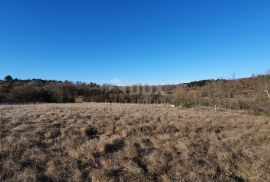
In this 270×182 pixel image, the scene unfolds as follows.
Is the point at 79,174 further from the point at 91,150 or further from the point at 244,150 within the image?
the point at 244,150

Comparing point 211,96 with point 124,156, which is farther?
point 211,96

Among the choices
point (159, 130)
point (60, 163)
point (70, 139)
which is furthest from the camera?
point (159, 130)

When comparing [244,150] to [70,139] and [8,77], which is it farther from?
[8,77]

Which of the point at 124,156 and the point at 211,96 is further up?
the point at 211,96

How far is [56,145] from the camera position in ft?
32.0

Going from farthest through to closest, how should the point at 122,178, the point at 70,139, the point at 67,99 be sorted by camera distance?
the point at 67,99, the point at 70,139, the point at 122,178

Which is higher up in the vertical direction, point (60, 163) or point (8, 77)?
point (8, 77)

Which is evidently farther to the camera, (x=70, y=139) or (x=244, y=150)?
(x=70, y=139)

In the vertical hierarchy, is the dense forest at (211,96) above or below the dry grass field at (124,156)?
above

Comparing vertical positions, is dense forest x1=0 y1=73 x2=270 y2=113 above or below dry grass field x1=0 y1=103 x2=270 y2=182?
above

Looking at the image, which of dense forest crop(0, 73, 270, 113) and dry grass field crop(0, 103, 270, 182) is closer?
dry grass field crop(0, 103, 270, 182)

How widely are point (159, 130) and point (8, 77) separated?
8079 centimetres

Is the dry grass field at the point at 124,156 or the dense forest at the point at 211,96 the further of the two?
the dense forest at the point at 211,96

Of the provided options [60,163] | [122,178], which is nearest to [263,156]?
[122,178]
